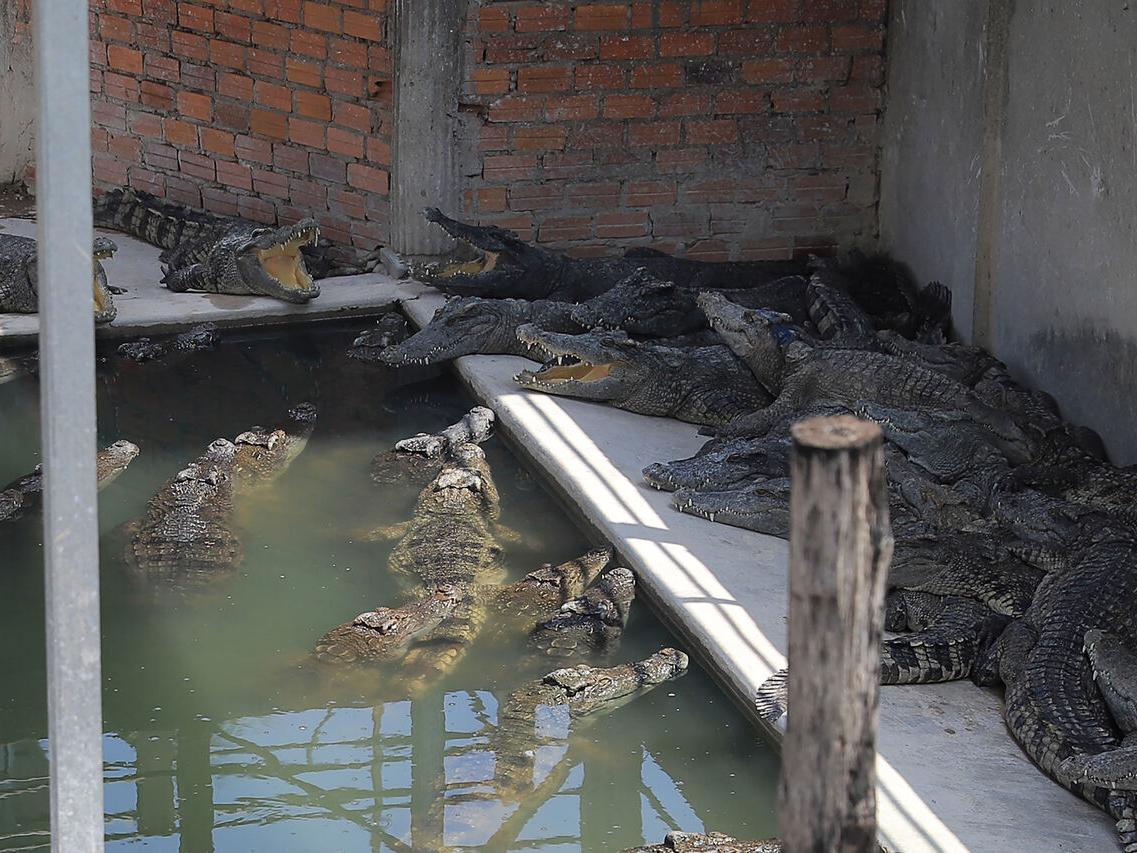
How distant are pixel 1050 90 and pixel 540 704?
3968 millimetres

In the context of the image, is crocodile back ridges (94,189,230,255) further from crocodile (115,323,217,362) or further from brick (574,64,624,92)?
brick (574,64,624,92)

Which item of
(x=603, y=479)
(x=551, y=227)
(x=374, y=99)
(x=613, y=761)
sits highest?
(x=374, y=99)

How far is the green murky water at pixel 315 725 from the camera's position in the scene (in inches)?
174

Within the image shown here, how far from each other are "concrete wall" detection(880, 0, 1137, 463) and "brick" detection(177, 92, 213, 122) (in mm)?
4357

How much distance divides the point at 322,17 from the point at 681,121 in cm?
221

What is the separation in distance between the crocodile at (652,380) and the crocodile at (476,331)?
0.57 metres

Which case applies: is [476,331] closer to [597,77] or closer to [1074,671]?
[597,77]

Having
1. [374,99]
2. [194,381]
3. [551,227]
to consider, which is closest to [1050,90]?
[551,227]

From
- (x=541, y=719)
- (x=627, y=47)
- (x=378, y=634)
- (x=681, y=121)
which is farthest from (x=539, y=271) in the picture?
(x=541, y=719)

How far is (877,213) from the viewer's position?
9.53 meters

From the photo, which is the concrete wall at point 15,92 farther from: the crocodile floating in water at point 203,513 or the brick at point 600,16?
the crocodile floating in water at point 203,513

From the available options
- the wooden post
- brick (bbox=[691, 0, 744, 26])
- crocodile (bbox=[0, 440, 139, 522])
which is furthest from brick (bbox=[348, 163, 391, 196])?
the wooden post

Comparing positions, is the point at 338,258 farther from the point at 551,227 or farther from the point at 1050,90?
the point at 1050,90

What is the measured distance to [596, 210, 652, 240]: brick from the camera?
9.27 m
